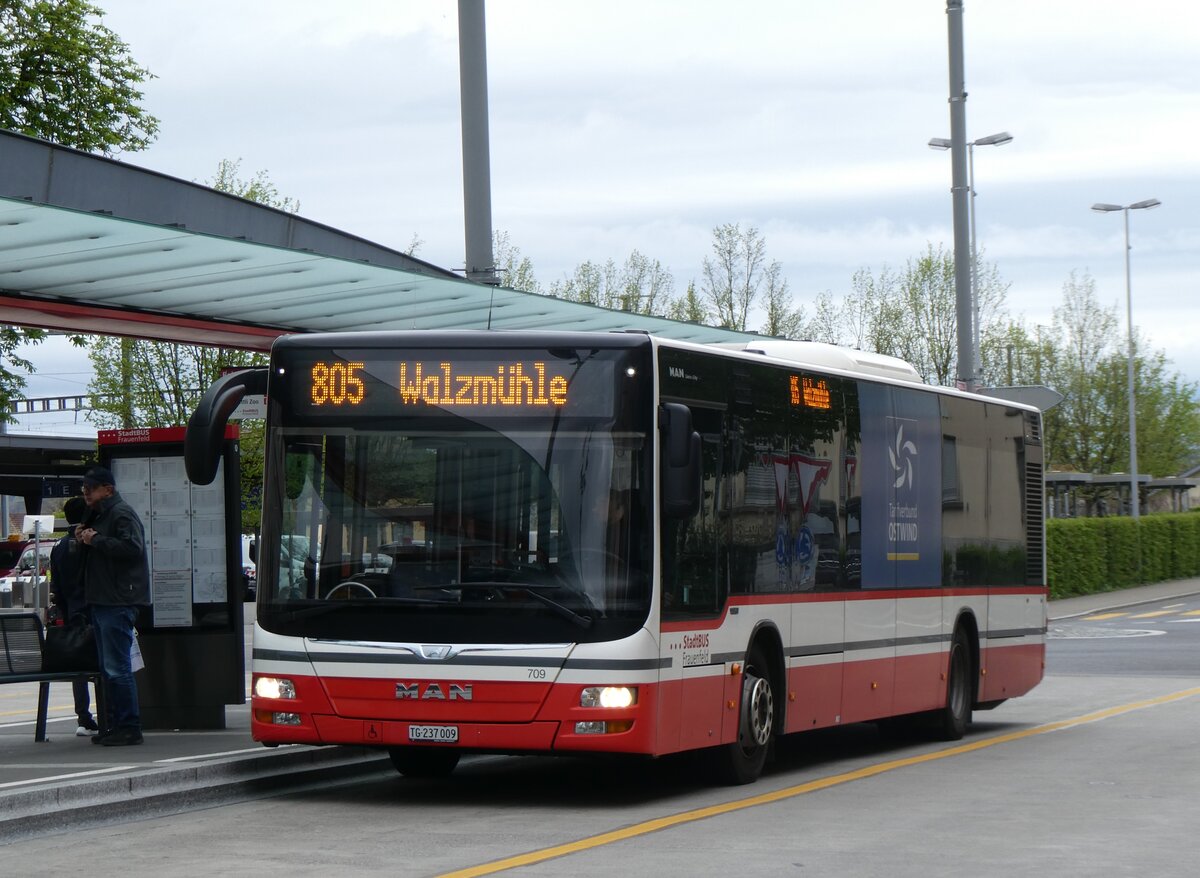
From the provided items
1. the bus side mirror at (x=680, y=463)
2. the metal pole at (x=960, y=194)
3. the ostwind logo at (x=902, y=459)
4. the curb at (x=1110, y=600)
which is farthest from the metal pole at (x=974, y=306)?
the bus side mirror at (x=680, y=463)

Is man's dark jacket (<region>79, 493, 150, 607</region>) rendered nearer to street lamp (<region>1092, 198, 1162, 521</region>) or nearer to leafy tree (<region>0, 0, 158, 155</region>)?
leafy tree (<region>0, 0, 158, 155</region>)

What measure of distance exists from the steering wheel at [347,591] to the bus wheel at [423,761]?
5.73 ft

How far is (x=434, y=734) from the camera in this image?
11.0m

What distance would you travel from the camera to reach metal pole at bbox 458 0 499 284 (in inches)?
619

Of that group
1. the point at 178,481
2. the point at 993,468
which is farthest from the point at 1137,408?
the point at 178,481

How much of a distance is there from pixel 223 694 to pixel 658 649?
434 centimetres

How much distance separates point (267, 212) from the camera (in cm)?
1517

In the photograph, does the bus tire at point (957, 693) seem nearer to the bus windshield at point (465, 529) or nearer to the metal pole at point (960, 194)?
the bus windshield at point (465, 529)

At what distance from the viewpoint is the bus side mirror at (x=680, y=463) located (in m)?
11.0

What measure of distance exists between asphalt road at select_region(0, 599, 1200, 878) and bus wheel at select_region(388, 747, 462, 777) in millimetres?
172

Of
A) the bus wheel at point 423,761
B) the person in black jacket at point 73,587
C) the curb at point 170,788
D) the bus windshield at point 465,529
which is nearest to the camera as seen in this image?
the curb at point 170,788

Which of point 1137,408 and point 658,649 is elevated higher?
point 1137,408

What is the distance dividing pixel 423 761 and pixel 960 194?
15154 mm

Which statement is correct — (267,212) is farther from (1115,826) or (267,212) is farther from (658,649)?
(1115,826)
